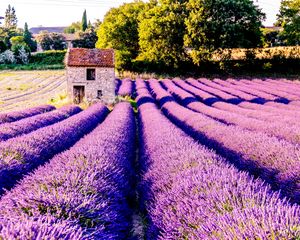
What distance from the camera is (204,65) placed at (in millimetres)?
35406

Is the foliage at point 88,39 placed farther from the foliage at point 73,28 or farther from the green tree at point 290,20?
the foliage at point 73,28

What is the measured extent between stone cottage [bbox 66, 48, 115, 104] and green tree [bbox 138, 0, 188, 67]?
14.1 metres

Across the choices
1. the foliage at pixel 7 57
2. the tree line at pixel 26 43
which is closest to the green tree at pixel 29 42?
the tree line at pixel 26 43

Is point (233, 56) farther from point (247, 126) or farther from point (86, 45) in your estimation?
point (86, 45)

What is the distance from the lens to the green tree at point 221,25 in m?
31.7

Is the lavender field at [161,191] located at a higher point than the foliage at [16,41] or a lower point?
higher

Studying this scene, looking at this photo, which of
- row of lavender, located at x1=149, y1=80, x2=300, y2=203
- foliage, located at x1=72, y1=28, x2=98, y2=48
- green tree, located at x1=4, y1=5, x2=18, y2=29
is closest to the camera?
row of lavender, located at x1=149, y1=80, x2=300, y2=203

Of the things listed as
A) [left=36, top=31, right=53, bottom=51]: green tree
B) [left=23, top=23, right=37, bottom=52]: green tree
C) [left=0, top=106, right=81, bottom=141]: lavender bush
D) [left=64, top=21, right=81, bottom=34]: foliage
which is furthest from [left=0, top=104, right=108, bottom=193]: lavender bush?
[left=64, top=21, right=81, bottom=34]: foliage

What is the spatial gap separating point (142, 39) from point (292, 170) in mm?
33450

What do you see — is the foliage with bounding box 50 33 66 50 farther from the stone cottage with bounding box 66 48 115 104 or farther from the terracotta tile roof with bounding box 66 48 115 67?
the stone cottage with bounding box 66 48 115 104

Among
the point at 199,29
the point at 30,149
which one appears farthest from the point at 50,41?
the point at 30,149

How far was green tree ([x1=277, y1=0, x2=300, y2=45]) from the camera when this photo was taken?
36406 millimetres

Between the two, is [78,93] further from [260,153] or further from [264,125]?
[260,153]

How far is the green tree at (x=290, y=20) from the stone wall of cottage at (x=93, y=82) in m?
22.6
